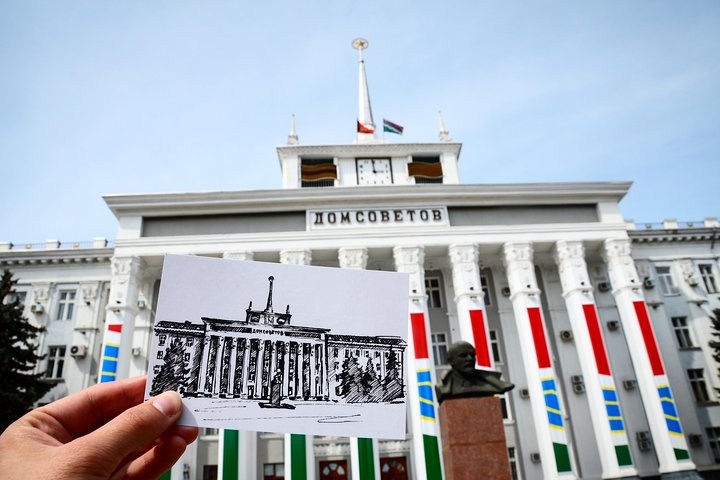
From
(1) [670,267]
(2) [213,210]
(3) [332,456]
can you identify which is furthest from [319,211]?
(1) [670,267]

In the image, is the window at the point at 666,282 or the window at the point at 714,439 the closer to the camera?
the window at the point at 714,439

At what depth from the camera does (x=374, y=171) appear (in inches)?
1077

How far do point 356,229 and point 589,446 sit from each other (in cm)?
1437

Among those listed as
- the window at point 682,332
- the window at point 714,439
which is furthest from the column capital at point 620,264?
the window at point 714,439

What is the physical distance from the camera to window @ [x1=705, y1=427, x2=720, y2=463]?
22875 millimetres

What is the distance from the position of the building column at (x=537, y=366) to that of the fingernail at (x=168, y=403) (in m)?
20.9

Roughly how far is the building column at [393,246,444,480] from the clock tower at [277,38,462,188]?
21.8 ft

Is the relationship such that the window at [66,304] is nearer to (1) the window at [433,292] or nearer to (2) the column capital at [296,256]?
(2) the column capital at [296,256]

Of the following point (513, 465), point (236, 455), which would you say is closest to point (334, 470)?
point (236, 455)

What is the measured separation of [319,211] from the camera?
79.5ft

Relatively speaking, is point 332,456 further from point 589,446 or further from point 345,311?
point 345,311

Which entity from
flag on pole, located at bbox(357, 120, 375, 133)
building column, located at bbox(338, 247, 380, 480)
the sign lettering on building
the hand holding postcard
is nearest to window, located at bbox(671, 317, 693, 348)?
the sign lettering on building

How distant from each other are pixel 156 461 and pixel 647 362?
2366 centimetres

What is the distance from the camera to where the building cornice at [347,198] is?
23.7m
